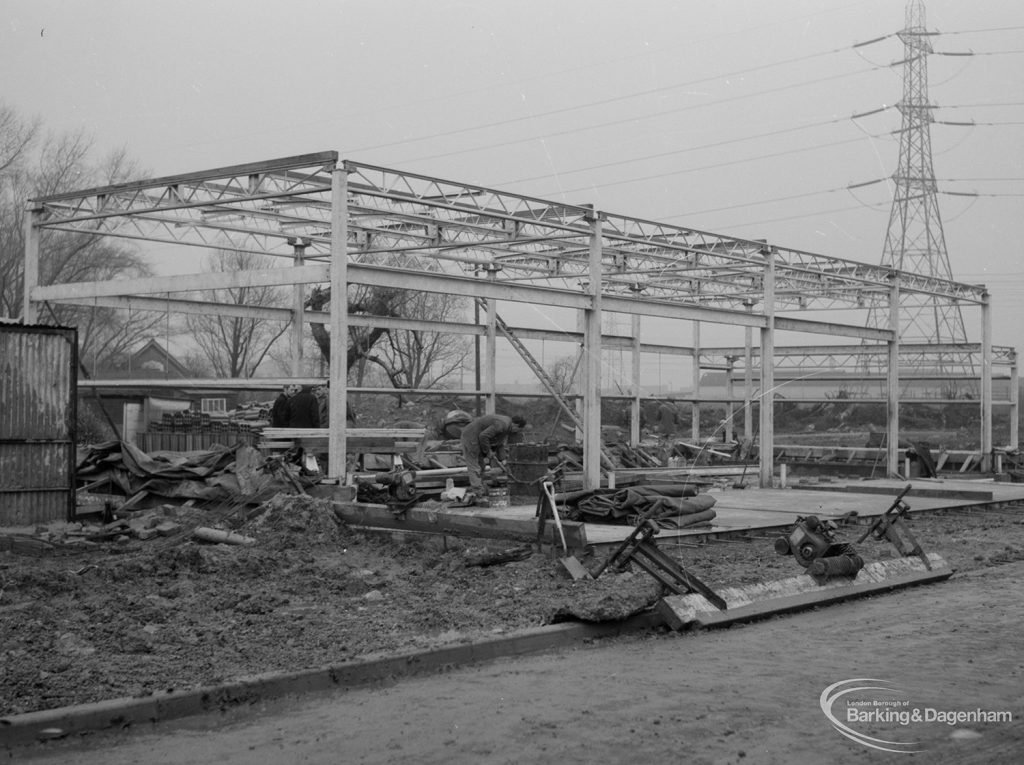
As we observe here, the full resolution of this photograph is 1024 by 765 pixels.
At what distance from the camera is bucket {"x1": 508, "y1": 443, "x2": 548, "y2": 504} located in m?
17.4

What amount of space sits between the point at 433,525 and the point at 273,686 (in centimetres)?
712

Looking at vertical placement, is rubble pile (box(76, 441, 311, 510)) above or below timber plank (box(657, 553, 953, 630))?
above

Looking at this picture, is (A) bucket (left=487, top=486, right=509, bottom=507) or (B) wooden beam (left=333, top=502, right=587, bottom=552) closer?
(B) wooden beam (left=333, top=502, right=587, bottom=552)

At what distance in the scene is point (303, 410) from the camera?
19391 millimetres

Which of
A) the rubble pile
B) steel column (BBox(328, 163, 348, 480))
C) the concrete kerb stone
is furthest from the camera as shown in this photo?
the rubble pile

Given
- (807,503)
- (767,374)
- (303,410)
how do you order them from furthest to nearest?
1. (767,374)
2. (303,410)
3. (807,503)

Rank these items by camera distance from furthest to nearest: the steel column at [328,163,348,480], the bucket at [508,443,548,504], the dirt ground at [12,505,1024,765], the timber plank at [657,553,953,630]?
the bucket at [508,443,548,504], the steel column at [328,163,348,480], the timber plank at [657,553,953,630], the dirt ground at [12,505,1024,765]

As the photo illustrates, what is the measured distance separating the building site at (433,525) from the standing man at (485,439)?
0.05 m

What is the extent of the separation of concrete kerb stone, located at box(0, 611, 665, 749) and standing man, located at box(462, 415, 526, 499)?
348 inches

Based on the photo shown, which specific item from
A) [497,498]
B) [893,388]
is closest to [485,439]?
[497,498]

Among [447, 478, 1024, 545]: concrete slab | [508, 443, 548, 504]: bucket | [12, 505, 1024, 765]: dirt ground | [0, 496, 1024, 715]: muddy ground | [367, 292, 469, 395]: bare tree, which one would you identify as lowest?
[12, 505, 1024, 765]: dirt ground

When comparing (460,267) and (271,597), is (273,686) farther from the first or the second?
(460,267)

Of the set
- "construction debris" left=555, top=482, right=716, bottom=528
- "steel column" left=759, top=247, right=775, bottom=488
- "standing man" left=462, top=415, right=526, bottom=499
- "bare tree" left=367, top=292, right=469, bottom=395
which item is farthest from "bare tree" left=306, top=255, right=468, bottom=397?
"construction debris" left=555, top=482, right=716, bottom=528

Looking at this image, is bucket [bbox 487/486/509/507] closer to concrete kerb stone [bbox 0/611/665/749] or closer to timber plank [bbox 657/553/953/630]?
timber plank [bbox 657/553/953/630]
